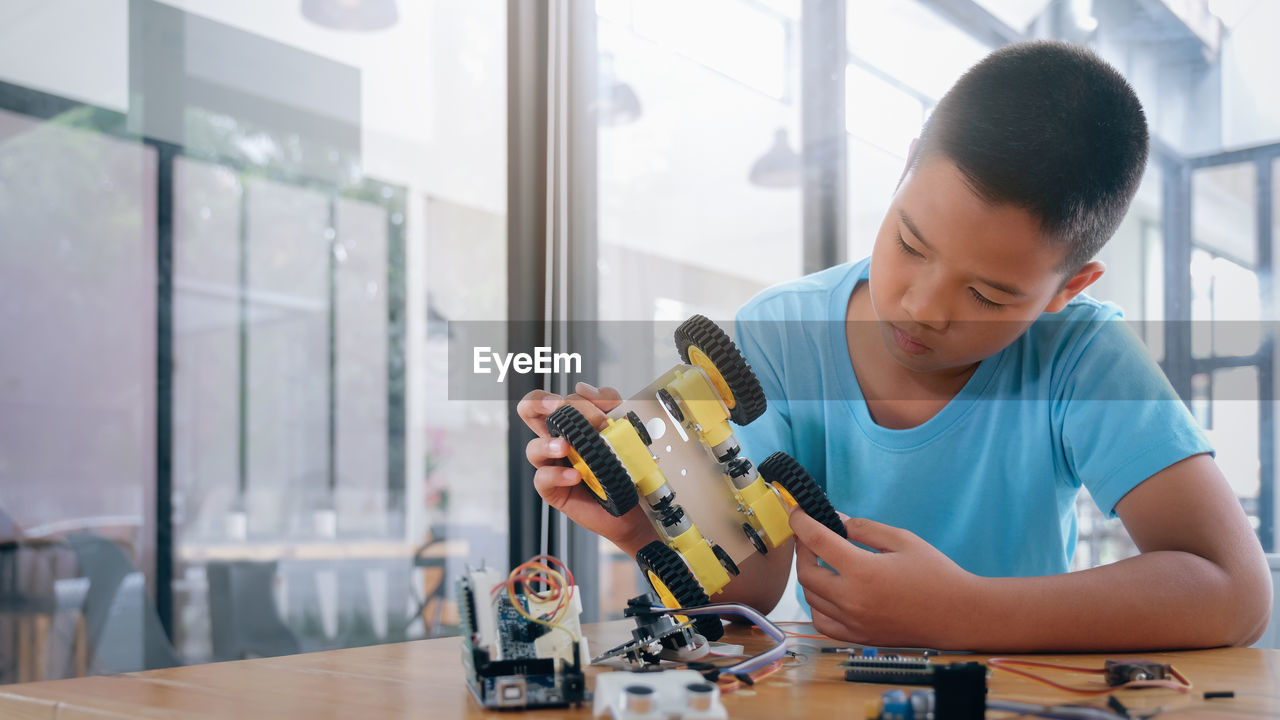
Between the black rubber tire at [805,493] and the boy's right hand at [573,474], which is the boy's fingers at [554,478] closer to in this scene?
the boy's right hand at [573,474]

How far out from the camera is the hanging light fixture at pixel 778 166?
177 cm

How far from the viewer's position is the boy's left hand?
Result: 2.22 ft

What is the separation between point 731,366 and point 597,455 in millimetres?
137

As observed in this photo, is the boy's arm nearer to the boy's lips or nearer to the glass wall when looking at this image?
the boy's lips

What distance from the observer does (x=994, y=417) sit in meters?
1.03

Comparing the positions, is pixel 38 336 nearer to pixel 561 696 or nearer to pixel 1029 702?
pixel 561 696

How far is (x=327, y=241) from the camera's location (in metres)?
1.92

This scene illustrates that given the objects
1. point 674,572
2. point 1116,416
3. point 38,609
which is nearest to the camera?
point 674,572

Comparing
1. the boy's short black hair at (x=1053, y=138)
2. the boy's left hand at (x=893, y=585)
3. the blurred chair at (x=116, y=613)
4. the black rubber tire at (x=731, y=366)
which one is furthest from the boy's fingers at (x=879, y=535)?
the blurred chair at (x=116, y=613)

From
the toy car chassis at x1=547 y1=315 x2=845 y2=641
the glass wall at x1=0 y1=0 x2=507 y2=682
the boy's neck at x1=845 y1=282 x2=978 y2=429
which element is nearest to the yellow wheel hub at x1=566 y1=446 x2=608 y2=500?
the toy car chassis at x1=547 y1=315 x2=845 y2=641

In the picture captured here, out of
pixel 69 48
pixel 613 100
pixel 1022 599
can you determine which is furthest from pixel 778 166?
pixel 69 48

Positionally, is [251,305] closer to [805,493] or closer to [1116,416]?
[805,493]

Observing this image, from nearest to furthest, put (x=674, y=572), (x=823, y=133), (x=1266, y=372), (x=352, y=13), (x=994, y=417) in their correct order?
1. (x=674, y=572)
2. (x=994, y=417)
3. (x=1266, y=372)
4. (x=823, y=133)
5. (x=352, y=13)

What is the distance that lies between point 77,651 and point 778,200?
162 centimetres
